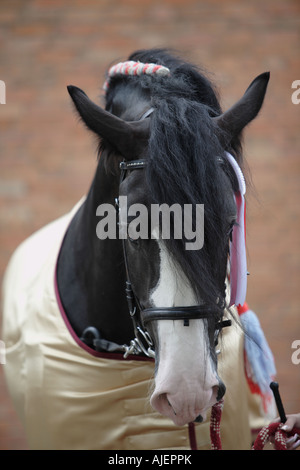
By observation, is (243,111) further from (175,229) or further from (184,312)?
(184,312)

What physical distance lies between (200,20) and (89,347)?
315cm

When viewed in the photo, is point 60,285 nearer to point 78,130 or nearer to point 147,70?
point 147,70

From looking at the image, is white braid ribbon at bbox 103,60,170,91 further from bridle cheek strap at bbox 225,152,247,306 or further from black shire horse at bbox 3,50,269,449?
bridle cheek strap at bbox 225,152,247,306

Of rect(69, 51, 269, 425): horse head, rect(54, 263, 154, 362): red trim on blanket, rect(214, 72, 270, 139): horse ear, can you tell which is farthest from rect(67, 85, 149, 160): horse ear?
rect(54, 263, 154, 362): red trim on blanket

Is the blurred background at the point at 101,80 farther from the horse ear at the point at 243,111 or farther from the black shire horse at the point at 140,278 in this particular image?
the horse ear at the point at 243,111

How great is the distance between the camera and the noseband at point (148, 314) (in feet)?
Answer: 3.69

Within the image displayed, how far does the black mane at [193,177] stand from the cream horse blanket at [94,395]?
482 mm

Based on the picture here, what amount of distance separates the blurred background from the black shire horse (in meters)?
→ 2.19

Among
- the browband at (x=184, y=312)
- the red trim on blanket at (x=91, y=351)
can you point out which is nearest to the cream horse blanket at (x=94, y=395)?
the red trim on blanket at (x=91, y=351)

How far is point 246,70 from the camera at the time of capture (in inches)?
159

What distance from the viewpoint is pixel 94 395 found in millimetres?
1603

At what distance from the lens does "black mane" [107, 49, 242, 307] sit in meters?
1.14

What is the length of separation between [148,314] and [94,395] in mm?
547
